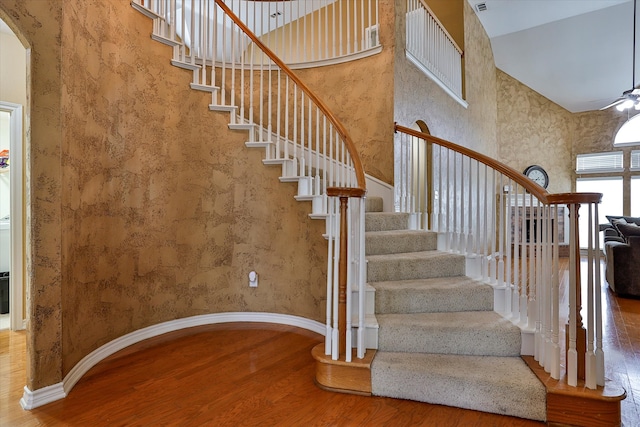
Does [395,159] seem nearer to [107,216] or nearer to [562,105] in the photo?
[107,216]

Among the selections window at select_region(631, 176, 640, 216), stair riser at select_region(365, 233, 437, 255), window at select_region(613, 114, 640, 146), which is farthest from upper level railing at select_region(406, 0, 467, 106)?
window at select_region(631, 176, 640, 216)

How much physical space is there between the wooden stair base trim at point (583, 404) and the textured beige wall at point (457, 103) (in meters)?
3.06

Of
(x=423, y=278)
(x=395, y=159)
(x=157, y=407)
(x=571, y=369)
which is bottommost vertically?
(x=157, y=407)

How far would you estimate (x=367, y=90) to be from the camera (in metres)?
4.05

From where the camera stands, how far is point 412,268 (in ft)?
8.99

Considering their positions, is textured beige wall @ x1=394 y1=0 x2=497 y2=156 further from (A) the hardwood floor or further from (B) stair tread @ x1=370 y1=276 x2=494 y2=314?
(A) the hardwood floor

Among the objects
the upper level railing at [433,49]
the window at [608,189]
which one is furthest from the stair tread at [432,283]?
the window at [608,189]

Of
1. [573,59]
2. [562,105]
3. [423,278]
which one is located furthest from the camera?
[562,105]

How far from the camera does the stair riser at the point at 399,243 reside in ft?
9.77

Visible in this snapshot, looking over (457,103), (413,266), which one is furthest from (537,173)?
(413,266)

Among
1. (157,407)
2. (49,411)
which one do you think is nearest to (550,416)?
(157,407)

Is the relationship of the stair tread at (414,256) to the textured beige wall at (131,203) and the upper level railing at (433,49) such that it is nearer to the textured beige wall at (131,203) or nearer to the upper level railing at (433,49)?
the textured beige wall at (131,203)

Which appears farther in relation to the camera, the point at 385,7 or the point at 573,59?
the point at 573,59

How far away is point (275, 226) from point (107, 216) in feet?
4.63
